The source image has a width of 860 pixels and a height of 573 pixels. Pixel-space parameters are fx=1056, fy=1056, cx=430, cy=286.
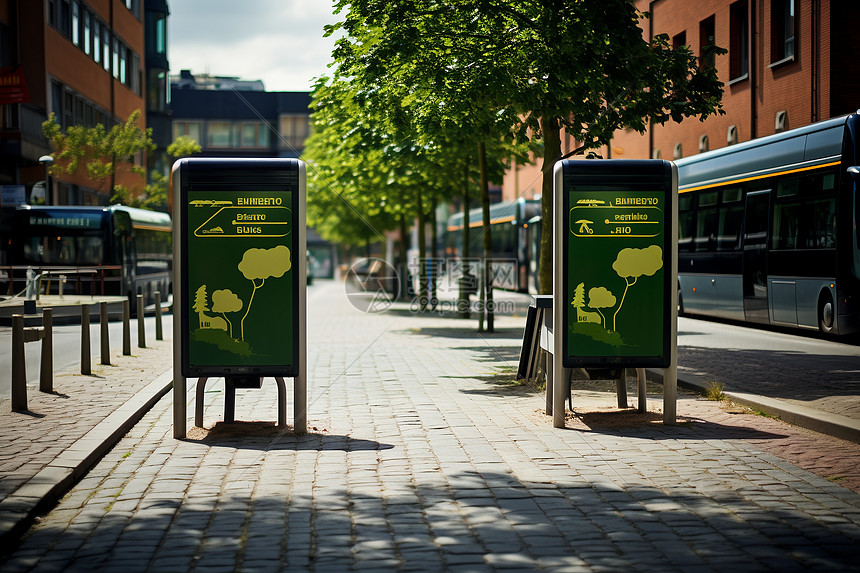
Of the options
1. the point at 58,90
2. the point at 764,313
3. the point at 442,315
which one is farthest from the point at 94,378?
the point at 58,90

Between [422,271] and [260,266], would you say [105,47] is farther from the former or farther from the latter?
[260,266]

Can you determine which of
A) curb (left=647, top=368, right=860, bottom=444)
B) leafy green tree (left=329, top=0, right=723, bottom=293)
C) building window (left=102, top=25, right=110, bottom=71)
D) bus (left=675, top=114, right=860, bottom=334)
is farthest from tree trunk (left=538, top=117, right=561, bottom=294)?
building window (left=102, top=25, right=110, bottom=71)

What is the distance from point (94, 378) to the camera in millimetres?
12172

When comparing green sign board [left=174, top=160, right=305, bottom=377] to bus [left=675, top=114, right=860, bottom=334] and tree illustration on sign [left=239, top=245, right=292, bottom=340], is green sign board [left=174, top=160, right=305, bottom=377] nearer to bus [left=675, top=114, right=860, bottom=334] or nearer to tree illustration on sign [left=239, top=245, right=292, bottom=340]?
tree illustration on sign [left=239, top=245, right=292, bottom=340]

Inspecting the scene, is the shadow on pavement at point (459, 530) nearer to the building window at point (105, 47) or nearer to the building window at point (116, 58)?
the building window at point (105, 47)

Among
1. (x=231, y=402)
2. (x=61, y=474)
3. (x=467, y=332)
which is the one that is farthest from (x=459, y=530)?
(x=467, y=332)

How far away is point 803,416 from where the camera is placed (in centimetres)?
863

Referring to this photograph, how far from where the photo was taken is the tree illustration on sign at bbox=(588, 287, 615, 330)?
8.81m

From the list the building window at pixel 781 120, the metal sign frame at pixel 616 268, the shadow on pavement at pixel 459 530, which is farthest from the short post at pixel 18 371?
the building window at pixel 781 120

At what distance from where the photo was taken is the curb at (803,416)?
797 centimetres

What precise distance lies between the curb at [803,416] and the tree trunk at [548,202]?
349 cm

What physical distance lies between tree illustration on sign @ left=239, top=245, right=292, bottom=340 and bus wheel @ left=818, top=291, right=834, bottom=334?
11417 millimetres

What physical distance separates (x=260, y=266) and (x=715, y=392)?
4.87 meters

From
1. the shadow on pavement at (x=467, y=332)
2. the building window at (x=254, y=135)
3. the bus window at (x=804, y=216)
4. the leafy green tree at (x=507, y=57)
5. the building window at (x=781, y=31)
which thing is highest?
the building window at (x=254, y=135)
